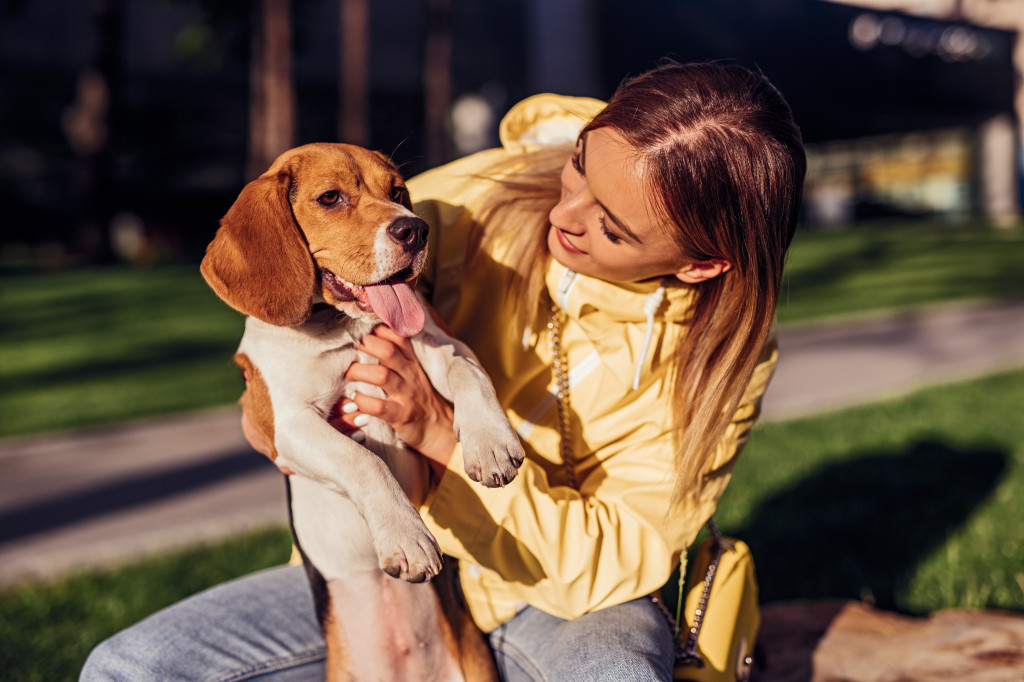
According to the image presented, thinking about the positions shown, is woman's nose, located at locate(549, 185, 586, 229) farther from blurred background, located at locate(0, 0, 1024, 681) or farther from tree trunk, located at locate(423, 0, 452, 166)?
tree trunk, located at locate(423, 0, 452, 166)

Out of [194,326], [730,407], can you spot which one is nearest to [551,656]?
[730,407]

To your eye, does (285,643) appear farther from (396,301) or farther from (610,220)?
(610,220)

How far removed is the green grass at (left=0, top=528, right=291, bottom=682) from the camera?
11.8 ft

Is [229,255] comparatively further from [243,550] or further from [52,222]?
[52,222]

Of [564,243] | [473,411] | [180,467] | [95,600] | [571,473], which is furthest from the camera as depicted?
[180,467]

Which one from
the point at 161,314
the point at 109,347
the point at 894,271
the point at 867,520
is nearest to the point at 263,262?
the point at 867,520

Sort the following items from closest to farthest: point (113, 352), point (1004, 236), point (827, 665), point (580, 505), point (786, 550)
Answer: point (580, 505)
point (827, 665)
point (786, 550)
point (113, 352)
point (1004, 236)

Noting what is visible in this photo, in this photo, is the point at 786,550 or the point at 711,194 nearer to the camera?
the point at 711,194

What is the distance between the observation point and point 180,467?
19.9 feet

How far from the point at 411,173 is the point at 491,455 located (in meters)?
1.34

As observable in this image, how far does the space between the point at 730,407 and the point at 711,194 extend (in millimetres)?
588

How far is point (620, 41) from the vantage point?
26.3 meters

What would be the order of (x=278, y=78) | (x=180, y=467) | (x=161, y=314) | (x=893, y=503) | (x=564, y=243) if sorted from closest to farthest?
1. (x=564, y=243)
2. (x=893, y=503)
3. (x=180, y=467)
4. (x=161, y=314)
5. (x=278, y=78)

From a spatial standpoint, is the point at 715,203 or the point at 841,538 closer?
the point at 715,203
